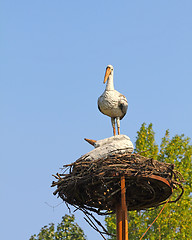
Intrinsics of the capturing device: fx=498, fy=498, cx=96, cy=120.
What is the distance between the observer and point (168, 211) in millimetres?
16984

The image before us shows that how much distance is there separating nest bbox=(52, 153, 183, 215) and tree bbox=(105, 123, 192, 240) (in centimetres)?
651

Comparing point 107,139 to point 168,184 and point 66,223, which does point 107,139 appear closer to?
point 168,184

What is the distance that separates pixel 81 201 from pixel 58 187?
25.0 inches

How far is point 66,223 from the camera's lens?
1752 centimetres

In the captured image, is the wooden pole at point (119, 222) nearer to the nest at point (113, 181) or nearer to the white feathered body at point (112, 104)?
the nest at point (113, 181)

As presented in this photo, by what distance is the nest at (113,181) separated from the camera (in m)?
8.81

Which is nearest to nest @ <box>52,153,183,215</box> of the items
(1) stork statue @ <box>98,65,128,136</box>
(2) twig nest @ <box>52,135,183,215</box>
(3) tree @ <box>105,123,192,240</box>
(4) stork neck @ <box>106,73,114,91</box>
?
(2) twig nest @ <box>52,135,183,215</box>

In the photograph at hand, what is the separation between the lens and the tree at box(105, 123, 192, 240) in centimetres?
1695

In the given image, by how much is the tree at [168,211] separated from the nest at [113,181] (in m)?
6.51

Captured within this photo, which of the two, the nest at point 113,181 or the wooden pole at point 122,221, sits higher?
the nest at point 113,181

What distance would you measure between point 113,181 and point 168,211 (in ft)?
27.6

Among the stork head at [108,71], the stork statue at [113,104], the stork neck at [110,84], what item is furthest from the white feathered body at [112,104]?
the stork head at [108,71]

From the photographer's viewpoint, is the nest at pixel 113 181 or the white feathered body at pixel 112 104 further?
the white feathered body at pixel 112 104

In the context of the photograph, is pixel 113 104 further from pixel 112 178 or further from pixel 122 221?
pixel 122 221
